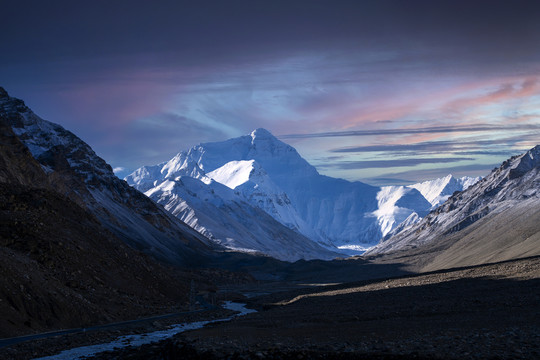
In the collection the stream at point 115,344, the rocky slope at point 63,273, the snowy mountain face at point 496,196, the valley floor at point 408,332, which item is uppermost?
the snowy mountain face at point 496,196

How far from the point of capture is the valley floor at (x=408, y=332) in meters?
22.4

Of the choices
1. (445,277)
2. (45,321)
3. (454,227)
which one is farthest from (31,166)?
(454,227)

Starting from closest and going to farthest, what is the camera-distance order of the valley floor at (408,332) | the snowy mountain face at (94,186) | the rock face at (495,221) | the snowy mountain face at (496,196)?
the valley floor at (408,332)
the rock face at (495,221)
the snowy mountain face at (94,186)
the snowy mountain face at (496,196)

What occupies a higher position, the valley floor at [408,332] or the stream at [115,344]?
the valley floor at [408,332]

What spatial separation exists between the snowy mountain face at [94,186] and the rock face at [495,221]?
252 feet

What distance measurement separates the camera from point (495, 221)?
136m

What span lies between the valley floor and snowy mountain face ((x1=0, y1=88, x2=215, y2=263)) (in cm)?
9868

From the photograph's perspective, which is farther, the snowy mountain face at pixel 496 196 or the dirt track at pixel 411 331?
the snowy mountain face at pixel 496 196

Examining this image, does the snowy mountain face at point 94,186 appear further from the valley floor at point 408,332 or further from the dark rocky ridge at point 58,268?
the valley floor at point 408,332

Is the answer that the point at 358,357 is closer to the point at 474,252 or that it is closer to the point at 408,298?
the point at 408,298

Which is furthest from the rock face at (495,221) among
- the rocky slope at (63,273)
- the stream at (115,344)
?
the stream at (115,344)

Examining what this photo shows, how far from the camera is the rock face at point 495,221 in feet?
338

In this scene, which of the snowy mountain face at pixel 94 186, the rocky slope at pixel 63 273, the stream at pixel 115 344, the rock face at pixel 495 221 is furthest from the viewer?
the snowy mountain face at pixel 94 186

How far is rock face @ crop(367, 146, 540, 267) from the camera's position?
102938 mm
